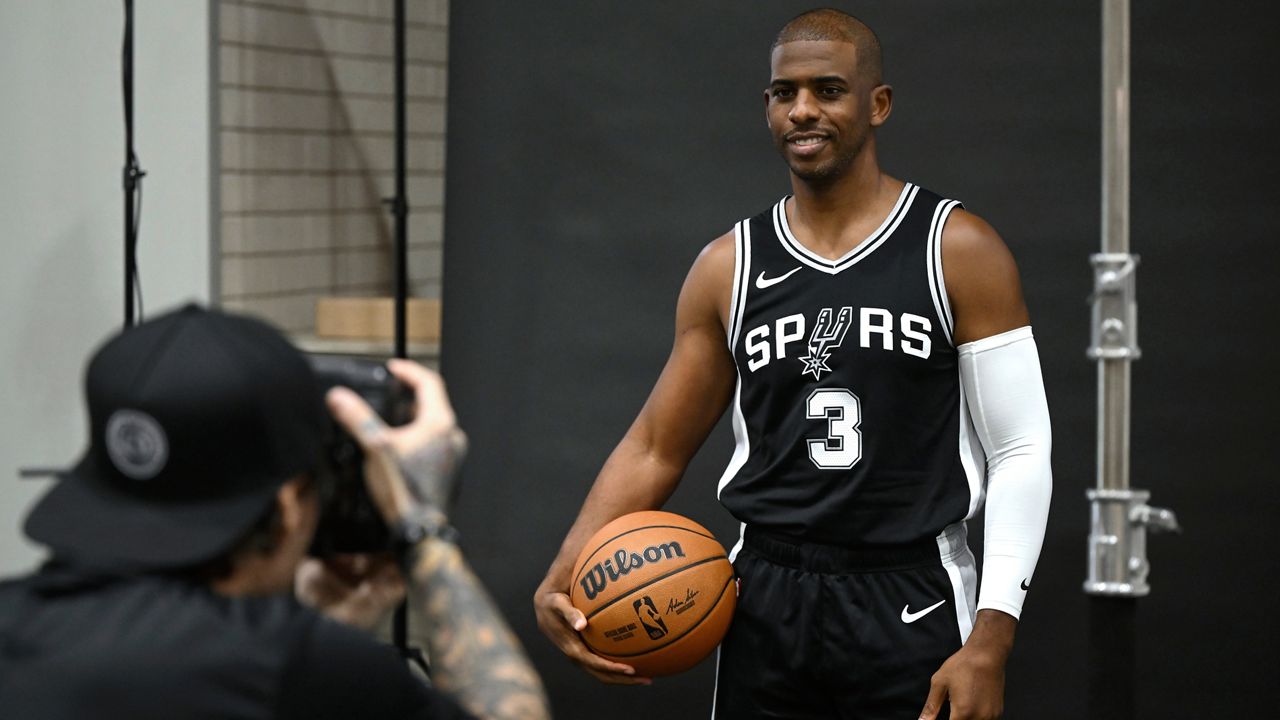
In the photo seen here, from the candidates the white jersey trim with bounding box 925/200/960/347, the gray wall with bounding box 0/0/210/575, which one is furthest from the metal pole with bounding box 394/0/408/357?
the white jersey trim with bounding box 925/200/960/347

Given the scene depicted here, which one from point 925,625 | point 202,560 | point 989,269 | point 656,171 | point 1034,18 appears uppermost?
point 1034,18

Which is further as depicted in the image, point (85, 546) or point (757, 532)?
point (757, 532)

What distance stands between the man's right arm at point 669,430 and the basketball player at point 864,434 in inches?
0.7

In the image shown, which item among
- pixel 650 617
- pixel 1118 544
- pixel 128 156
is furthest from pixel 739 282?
pixel 128 156

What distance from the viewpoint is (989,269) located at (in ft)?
7.86

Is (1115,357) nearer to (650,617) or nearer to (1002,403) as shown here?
(1002,403)

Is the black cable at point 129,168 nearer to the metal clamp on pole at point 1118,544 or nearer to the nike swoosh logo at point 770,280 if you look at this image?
the nike swoosh logo at point 770,280

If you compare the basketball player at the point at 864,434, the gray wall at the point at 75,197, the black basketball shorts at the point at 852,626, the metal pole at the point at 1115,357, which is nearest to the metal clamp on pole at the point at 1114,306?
the metal pole at the point at 1115,357

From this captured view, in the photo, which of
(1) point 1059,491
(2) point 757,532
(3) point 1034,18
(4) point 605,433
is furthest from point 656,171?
(2) point 757,532

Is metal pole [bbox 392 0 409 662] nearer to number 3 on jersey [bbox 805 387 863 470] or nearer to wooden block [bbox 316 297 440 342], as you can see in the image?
wooden block [bbox 316 297 440 342]

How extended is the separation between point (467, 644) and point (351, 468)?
19cm

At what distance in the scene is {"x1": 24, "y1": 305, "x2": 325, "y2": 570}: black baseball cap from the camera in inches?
45.6

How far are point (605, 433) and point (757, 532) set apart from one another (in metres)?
1.49

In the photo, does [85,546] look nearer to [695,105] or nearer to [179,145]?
[695,105]
